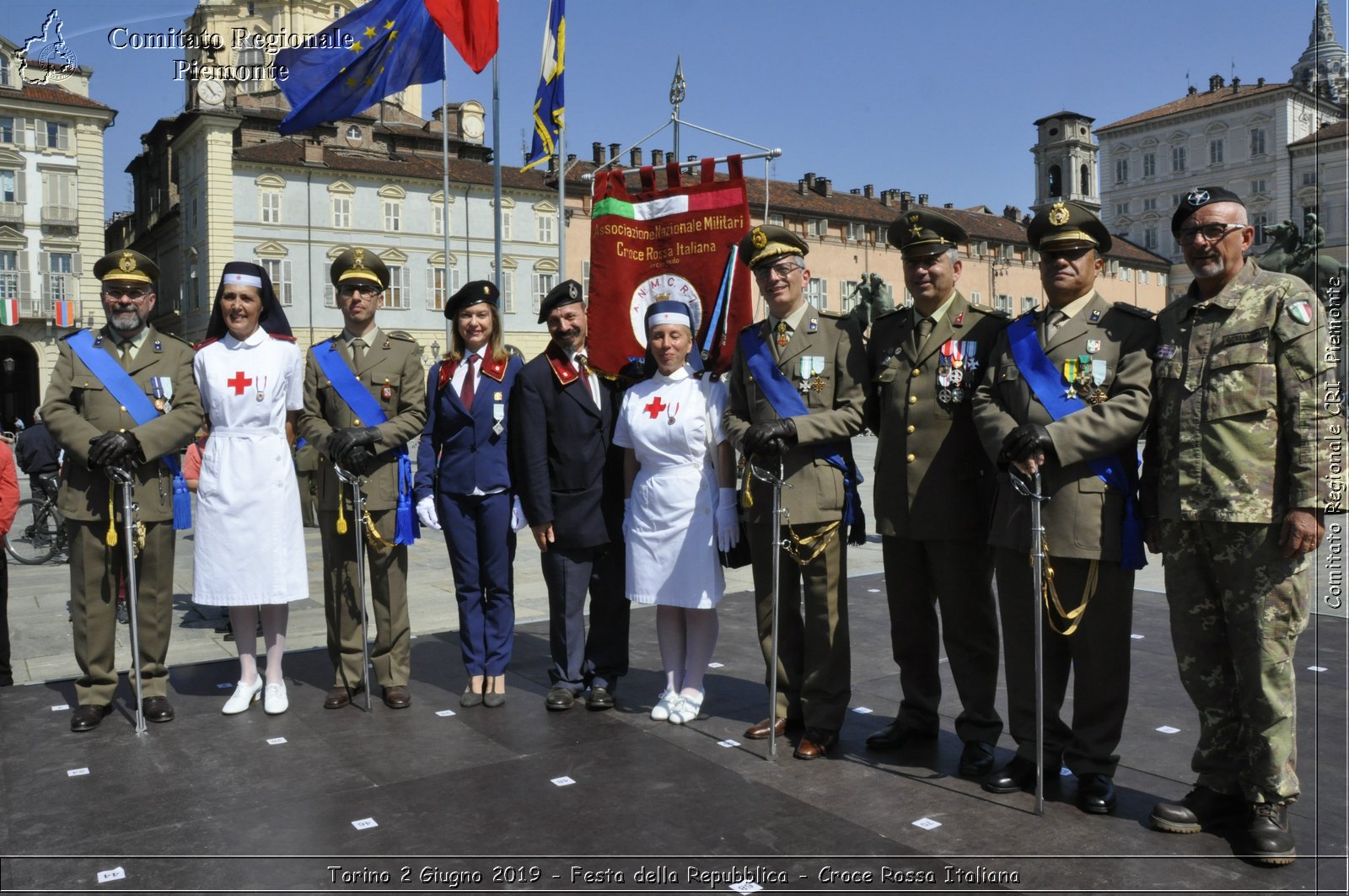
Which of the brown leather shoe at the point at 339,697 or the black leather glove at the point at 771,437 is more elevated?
the black leather glove at the point at 771,437

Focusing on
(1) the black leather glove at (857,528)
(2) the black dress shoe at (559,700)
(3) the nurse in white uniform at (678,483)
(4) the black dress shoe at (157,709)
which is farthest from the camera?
(2) the black dress shoe at (559,700)

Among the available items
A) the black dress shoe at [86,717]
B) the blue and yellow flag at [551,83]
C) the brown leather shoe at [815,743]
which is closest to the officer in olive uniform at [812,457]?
the brown leather shoe at [815,743]

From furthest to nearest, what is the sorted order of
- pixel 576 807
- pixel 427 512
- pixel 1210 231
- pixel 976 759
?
pixel 427 512, pixel 976 759, pixel 576 807, pixel 1210 231

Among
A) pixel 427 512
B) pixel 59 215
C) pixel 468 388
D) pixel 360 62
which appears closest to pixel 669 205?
pixel 468 388

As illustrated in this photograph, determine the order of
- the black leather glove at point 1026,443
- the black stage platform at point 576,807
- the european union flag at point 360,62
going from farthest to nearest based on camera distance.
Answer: the european union flag at point 360,62 < the black leather glove at point 1026,443 < the black stage platform at point 576,807

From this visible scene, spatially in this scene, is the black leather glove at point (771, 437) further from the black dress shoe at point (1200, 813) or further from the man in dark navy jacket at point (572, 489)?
the black dress shoe at point (1200, 813)

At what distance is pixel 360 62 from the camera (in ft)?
29.9

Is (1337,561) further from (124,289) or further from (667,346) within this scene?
(124,289)

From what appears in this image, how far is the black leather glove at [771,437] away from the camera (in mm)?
4391

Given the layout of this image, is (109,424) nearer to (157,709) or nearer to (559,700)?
(157,709)

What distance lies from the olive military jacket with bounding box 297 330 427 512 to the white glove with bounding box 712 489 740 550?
1568 millimetres

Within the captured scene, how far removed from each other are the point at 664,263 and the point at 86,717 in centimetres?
350

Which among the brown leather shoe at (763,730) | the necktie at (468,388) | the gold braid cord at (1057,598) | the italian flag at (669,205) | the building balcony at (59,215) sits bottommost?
the brown leather shoe at (763,730)

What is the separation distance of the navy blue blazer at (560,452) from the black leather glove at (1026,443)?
2.15 m
